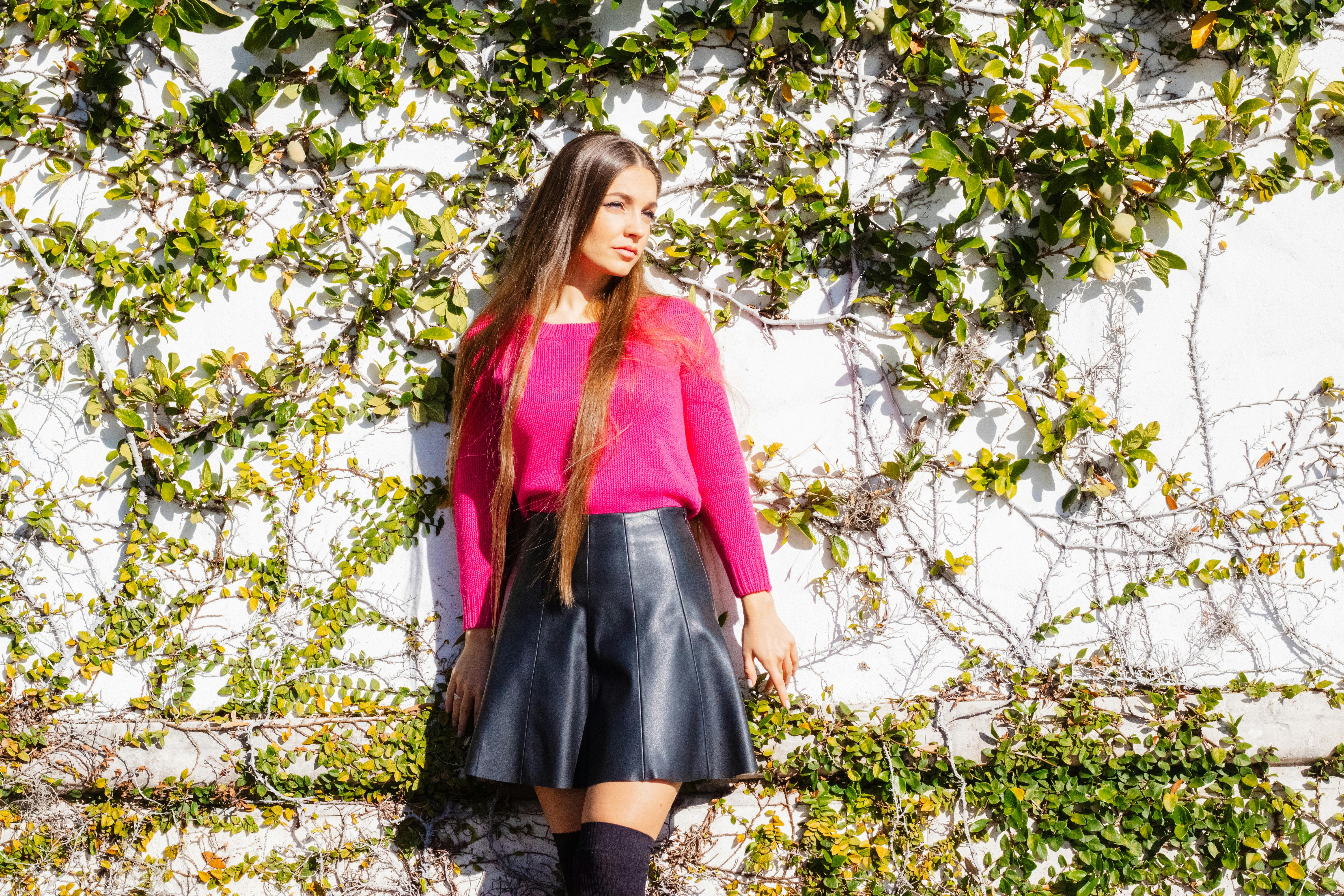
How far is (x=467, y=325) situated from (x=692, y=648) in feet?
3.52

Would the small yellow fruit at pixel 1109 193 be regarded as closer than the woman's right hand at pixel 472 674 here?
No

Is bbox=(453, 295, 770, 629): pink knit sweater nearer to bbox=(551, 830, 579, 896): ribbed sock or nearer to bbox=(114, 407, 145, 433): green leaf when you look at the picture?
bbox=(551, 830, 579, 896): ribbed sock

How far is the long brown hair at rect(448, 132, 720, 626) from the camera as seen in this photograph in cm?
193

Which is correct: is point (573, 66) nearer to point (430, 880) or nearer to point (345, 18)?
point (345, 18)

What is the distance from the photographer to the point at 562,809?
1.93 m

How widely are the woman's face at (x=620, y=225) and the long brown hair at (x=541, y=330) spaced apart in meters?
0.02

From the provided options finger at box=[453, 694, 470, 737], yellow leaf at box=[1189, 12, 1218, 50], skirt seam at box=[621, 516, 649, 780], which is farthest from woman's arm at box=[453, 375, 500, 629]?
yellow leaf at box=[1189, 12, 1218, 50]

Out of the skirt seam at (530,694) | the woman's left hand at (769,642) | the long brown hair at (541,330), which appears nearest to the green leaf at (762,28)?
the long brown hair at (541,330)

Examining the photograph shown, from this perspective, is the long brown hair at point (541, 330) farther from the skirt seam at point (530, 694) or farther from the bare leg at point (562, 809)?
the bare leg at point (562, 809)

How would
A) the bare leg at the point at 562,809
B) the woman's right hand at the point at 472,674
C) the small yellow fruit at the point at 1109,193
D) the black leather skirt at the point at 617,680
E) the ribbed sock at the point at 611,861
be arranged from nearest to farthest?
the ribbed sock at the point at 611,861 → the black leather skirt at the point at 617,680 → the bare leg at the point at 562,809 → the woman's right hand at the point at 472,674 → the small yellow fruit at the point at 1109,193

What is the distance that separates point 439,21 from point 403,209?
498 mm

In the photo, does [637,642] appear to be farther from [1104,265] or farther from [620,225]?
[1104,265]

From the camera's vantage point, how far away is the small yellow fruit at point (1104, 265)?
2273 mm

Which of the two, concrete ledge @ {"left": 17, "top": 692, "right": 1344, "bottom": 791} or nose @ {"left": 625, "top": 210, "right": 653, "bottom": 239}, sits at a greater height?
nose @ {"left": 625, "top": 210, "right": 653, "bottom": 239}
